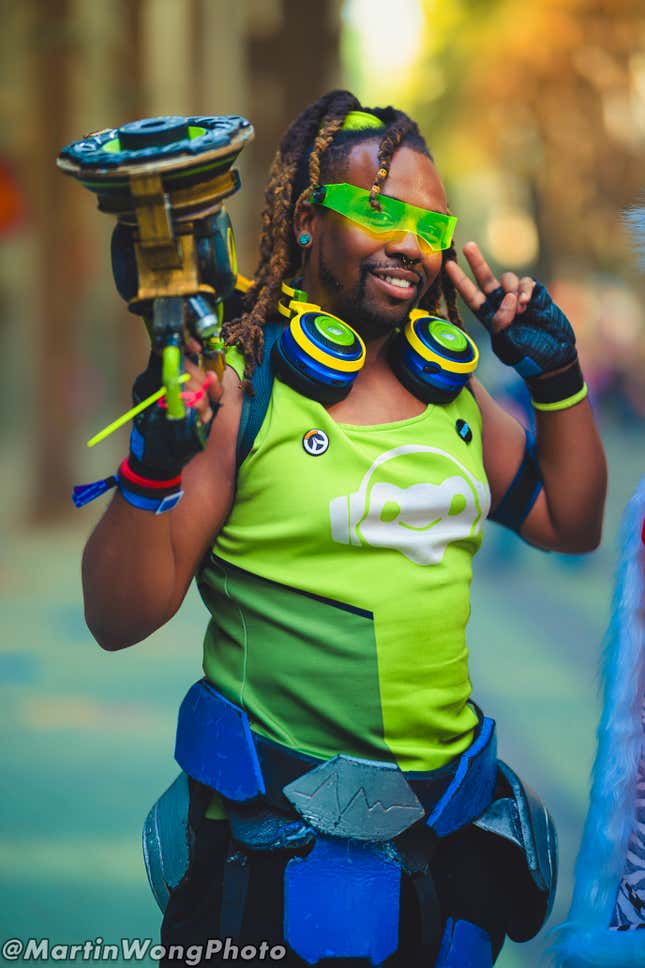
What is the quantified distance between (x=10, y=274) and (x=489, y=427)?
13374 mm

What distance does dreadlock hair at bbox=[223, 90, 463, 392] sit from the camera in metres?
1.95

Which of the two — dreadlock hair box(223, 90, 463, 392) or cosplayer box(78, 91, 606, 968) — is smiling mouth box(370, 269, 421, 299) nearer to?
cosplayer box(78, 91, 606, 968)

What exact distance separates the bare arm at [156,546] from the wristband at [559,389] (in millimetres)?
644

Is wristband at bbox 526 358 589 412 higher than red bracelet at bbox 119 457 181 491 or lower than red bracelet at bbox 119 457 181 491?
lower

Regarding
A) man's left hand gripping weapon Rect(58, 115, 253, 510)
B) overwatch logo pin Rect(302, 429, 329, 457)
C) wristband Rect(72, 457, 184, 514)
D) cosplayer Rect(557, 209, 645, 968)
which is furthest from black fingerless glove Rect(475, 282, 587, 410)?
wristband Rect(72, 457, 184, 514)

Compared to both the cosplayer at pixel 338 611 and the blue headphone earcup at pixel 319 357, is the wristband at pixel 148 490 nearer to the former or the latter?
the cosplayer at pixel 338 611

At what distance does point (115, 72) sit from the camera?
28.9 feet

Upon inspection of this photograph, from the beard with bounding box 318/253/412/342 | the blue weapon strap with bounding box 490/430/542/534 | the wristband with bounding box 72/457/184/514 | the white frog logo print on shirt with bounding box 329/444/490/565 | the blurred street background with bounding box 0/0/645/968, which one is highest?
the beard with bounding box 318/253/412/342

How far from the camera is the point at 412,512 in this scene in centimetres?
187

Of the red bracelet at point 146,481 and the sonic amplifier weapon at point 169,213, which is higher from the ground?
the sonic amplifier weapon at point 169,213

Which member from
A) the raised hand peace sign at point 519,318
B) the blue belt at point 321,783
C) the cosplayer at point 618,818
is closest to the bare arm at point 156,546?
the blue belt at point 321,783

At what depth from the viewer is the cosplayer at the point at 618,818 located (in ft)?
6.17

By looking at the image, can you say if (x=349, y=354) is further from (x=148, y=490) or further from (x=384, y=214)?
(x=148, y=490)

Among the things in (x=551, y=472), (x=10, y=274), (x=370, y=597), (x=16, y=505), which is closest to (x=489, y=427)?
(x=551, y=472)
